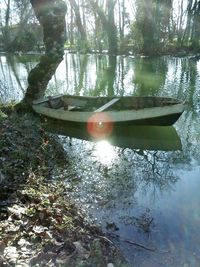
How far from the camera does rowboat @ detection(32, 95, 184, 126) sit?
31.2 ft

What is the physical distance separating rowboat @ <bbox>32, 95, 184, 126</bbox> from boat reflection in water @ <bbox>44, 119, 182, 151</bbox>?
1.15 ft

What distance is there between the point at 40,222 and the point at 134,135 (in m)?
5.85

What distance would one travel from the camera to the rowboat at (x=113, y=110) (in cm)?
952

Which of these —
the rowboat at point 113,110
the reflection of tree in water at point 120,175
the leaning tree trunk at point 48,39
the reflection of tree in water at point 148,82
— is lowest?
the reflection of tree in water at point 148,82

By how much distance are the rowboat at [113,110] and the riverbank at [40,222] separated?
2727 millimetres

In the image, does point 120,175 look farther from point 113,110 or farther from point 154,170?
point 113,110

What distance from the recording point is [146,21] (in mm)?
37406

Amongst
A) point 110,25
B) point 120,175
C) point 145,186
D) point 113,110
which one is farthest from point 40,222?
point 110,25

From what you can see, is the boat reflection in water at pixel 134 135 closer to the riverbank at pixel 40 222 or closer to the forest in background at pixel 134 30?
the riverbank at pixel 40 222

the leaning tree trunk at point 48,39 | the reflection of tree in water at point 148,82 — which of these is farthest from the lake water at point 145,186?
the reflection of tree in water at point 148,82

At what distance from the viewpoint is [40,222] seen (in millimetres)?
4598

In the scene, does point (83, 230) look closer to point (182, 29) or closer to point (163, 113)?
point (163, 113)

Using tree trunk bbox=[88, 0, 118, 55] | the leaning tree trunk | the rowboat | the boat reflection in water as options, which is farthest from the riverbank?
tree trunk bbox=[88, 0, 118, 55]

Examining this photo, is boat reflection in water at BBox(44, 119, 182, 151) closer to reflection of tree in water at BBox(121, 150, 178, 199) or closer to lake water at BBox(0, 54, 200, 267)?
lake water at BBox(0, 54, 200, 267)
